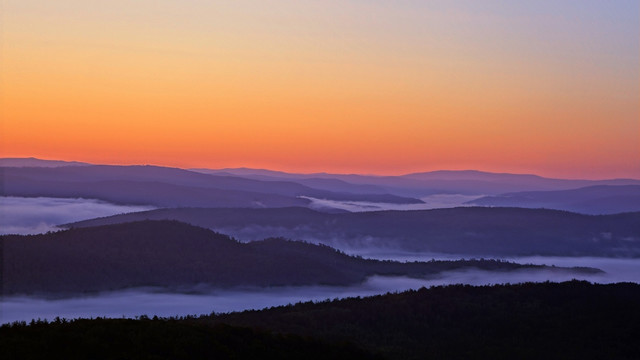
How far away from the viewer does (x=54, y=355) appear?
50688mm

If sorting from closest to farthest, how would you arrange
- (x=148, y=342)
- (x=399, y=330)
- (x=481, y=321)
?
(x=148, y=342) → (x=399, y=330) → (x=481, y=321)

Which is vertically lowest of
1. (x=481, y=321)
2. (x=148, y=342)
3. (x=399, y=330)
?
(x=399, y=330)

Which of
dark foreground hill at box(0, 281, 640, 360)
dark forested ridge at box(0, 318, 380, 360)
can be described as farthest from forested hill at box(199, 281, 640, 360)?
dark forested ridge at box(0, 318, 380, 360)

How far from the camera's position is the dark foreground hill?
5469cm

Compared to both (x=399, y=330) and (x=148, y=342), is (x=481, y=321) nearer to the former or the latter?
(x=399, y=330)

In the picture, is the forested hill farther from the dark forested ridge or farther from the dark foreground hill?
the dark forested ridge

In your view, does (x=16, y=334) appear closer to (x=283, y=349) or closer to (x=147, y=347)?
(x=147, y=347)

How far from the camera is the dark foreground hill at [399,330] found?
179 feet

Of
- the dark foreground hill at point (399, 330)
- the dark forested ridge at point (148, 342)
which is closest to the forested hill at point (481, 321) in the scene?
the dark foreground hill at point (399, 330)

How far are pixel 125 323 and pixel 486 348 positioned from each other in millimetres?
54432

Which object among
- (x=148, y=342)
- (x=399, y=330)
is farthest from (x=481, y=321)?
(x=148, y=342)

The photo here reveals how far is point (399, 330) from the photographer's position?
393 ft

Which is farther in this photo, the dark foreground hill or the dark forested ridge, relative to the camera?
the dark foreground hill

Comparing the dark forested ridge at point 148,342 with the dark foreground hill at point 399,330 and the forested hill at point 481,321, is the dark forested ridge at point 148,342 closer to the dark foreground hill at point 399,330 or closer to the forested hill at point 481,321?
the dark foreground hill at point 399,330
